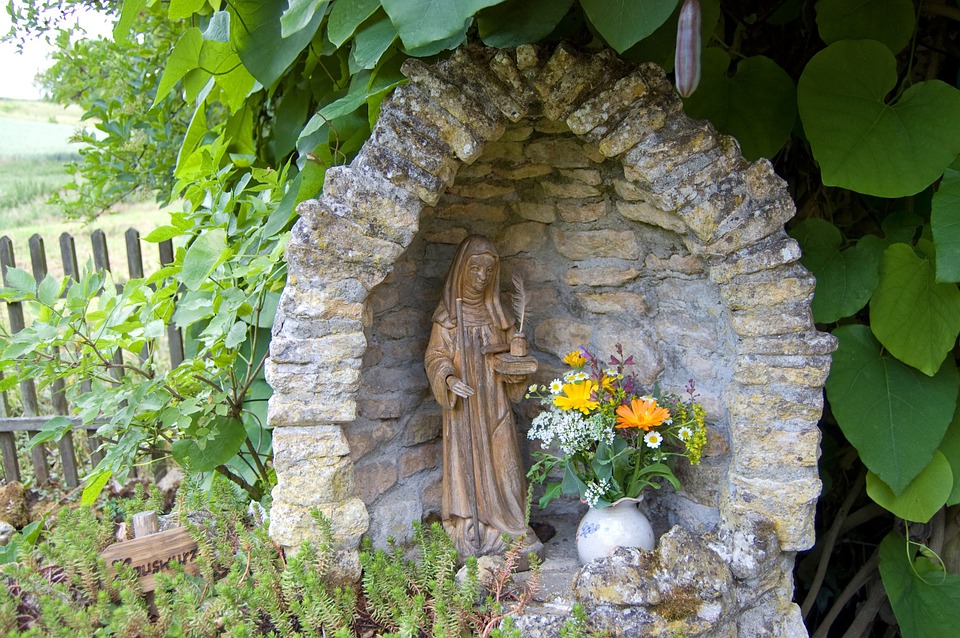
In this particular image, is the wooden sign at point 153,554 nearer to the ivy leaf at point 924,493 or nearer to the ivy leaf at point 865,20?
the ivy leaf at point 924,493

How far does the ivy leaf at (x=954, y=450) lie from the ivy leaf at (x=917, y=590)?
31cm

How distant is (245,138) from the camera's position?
2947 mm

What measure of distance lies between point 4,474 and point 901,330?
4.53m

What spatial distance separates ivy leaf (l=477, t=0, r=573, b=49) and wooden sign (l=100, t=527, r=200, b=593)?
1624mm

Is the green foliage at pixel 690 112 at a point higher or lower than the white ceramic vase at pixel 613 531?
higher

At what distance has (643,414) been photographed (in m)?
2.14

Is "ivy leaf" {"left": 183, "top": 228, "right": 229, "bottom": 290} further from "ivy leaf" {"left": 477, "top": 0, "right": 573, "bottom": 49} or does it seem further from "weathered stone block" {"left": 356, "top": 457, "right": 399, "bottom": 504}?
"ivy leaf" {"left": 477, "top": 0, "right": 573, "bottom": 49}

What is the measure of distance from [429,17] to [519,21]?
0.32 meters

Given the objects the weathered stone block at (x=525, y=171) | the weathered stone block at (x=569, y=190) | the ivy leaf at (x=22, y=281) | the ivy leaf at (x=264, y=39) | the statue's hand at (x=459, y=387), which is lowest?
the statue's hand at (x=459, y=387)

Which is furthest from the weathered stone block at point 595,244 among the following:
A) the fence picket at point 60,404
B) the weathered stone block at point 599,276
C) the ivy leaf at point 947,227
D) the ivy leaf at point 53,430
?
the fence picket at point 60,404

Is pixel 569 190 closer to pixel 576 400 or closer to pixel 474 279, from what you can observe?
pixel 474 279

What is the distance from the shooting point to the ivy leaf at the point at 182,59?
7.00 feet

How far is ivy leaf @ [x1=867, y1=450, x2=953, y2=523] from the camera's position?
7.07 feet

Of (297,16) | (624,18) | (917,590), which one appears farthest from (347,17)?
(917,590)
